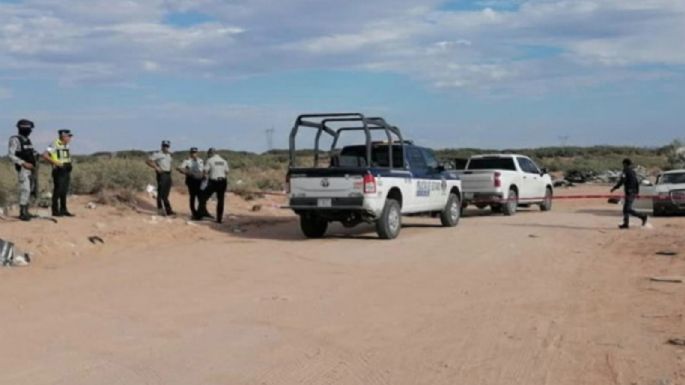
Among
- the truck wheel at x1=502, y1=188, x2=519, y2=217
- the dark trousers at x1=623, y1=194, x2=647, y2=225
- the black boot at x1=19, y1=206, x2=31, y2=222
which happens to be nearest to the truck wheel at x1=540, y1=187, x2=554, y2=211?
the truck wheel at x1=502, y1=188, x2=519, y2=217

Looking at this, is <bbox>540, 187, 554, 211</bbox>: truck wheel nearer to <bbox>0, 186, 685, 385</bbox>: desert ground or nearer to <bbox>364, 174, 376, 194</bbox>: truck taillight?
<bbox>0, 186, 685, 385</bbox>: desert ground

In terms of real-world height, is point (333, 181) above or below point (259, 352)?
above

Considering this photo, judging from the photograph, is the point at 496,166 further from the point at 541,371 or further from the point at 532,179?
the point at 541,371

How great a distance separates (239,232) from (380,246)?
166 inches

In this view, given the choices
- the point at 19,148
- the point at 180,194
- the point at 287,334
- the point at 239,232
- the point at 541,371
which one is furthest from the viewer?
the point at 180,194

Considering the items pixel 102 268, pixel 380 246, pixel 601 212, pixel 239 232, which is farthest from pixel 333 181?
pixel 601 212

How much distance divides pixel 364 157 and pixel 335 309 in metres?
9.57

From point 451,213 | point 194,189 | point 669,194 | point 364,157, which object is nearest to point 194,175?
point 194,189

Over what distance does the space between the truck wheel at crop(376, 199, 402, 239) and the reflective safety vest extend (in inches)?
254

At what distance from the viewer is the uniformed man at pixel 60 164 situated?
17203 mm

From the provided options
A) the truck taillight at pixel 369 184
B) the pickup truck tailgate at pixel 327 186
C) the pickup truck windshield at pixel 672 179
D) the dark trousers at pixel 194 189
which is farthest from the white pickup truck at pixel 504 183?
the pickup truck tailgate at pixel 327 186

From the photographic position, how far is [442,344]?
806 centimetres

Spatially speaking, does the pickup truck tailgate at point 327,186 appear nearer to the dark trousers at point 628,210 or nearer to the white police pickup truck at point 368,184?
the white police pickup truck at point 368,184

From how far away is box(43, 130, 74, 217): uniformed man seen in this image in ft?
56.4
